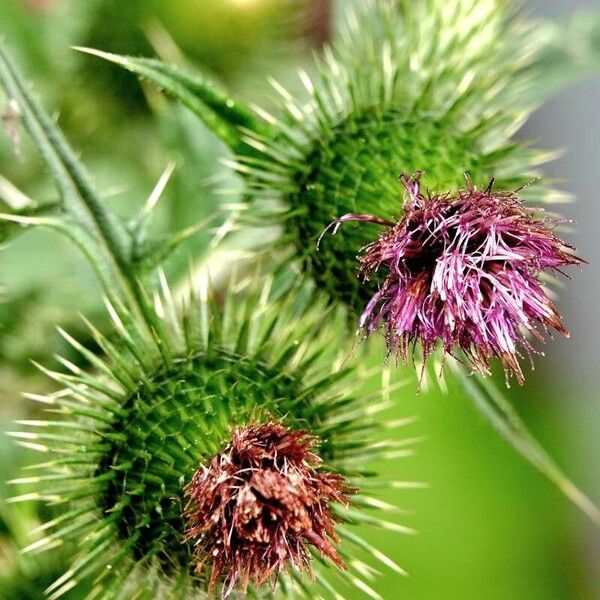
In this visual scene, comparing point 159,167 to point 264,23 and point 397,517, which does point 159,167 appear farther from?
point 397,517

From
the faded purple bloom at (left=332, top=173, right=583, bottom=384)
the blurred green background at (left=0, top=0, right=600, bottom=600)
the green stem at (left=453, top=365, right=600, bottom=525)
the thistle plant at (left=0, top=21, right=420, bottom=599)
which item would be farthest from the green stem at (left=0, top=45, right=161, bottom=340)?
the green stem at (left=453, top=365, right=600, bottom=525)

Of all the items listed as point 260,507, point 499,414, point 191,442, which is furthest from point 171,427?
point 499,414

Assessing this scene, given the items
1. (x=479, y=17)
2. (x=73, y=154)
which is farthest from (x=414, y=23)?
(x=73, y=154)

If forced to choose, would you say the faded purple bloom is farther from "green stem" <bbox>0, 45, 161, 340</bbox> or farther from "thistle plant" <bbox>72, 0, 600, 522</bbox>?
"green stem" <bbox>0, 45, 161, 340</bbox>

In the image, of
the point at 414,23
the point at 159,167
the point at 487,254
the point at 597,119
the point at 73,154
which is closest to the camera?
the point at 487,254

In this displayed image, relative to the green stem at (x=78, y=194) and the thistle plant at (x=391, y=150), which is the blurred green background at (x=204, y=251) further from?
the thistle plant at (x=391, y=150)

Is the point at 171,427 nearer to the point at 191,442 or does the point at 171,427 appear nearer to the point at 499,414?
the point at 191,442
